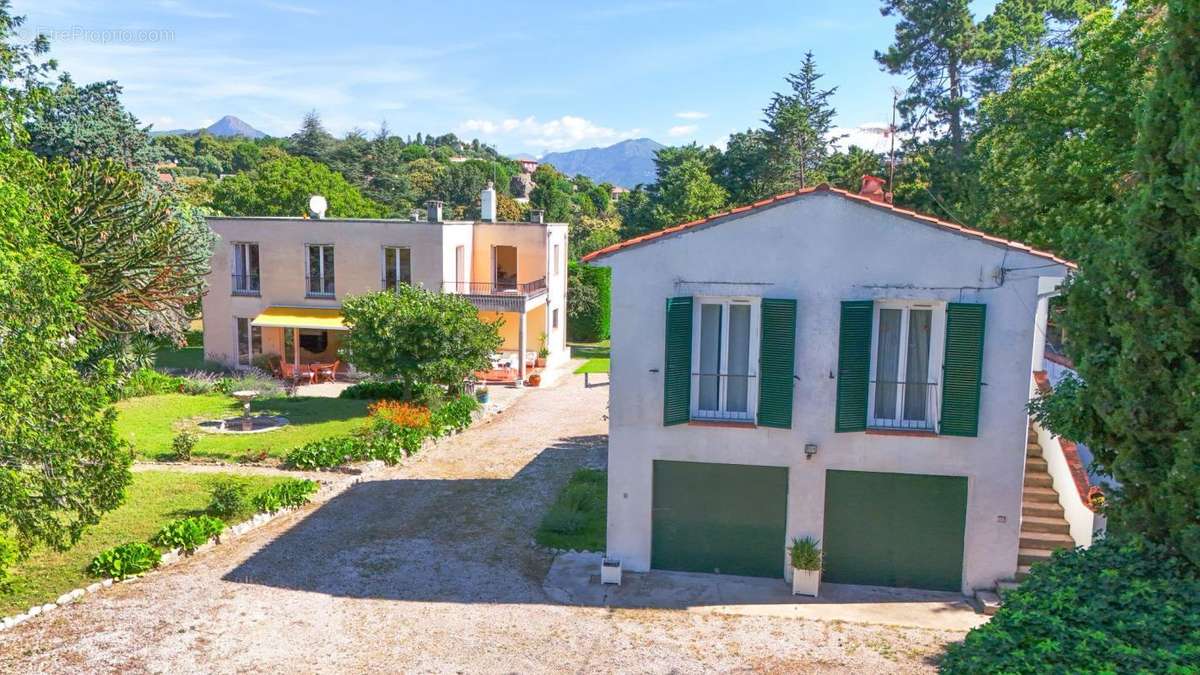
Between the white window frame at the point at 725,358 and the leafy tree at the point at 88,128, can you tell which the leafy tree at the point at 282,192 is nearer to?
the leafy tree at the point at 88,128

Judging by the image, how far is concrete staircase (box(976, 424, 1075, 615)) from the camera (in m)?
15.1

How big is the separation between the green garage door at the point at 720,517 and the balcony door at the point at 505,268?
27187 millimetres

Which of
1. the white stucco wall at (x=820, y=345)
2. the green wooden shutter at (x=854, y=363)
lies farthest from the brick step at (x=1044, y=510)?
the green wooden shutter at (x=854, y=363)

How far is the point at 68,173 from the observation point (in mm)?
23031

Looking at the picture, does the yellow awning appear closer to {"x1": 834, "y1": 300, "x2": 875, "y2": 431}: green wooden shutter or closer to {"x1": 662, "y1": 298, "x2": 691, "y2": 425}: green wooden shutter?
{"x1": 662, "y1": 298, "x2": 691, "y2": 425}: green wooden shutter

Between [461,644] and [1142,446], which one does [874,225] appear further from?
[461,644]

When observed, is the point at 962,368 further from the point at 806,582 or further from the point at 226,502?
the point at 226,502

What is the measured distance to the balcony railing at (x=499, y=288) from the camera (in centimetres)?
3794

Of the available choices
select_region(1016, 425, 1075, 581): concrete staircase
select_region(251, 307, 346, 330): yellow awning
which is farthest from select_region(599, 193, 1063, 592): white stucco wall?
select_region(251, 307, 346, 330): yellow awning

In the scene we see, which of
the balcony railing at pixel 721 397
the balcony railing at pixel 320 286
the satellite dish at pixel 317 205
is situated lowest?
the balcony railing at pixel 721 397

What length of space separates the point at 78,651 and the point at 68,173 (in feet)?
50.9

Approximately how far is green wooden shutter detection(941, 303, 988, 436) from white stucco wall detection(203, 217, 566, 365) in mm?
25971

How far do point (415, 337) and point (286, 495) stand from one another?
31.1 ft

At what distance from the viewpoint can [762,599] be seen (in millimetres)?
15023
